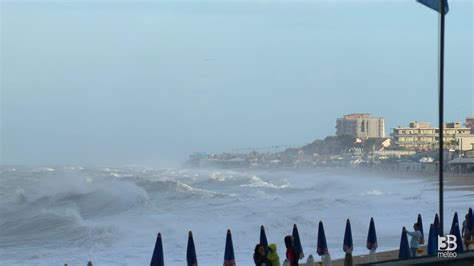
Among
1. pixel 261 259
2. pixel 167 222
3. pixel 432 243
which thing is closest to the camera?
pixel 261 259

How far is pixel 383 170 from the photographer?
13438 cm

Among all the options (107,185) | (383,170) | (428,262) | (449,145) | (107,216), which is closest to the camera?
(428,262)

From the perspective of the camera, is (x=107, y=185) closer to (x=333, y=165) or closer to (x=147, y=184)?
(x=147, y=184)

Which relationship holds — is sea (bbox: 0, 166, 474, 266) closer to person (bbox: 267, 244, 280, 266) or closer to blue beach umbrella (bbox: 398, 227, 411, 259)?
blue beach umbrella (bbox: 398, 227, 411, 259)

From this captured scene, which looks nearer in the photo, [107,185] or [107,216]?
[107,216]

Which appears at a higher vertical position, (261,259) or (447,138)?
(447,138)

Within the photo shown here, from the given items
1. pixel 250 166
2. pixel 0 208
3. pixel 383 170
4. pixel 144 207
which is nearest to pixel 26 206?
pixel 0 208

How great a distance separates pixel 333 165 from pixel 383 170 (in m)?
33.1
